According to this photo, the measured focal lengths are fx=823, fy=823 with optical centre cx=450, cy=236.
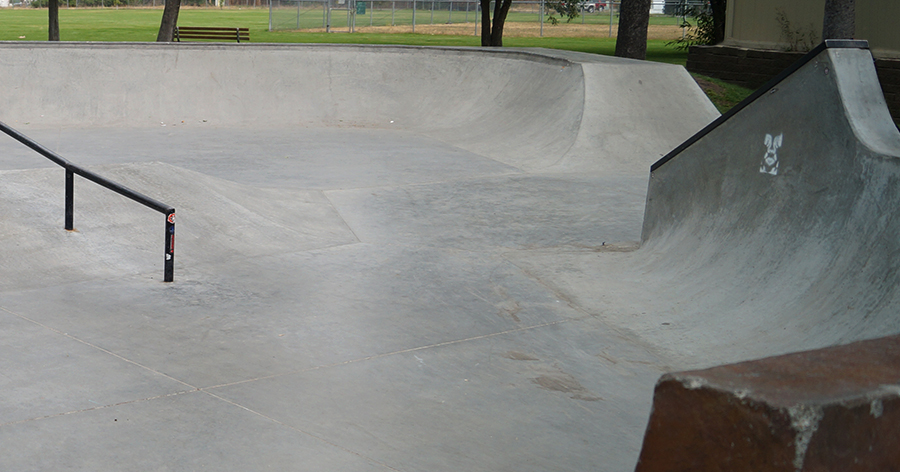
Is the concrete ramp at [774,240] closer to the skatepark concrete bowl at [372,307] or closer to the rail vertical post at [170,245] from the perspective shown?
the skatepark concrete bowl at [372,307]

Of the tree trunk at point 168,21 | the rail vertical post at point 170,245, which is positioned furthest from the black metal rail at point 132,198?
the tree trunk at point 168,21

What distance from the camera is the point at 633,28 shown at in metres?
17.5

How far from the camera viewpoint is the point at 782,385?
5.98 feet

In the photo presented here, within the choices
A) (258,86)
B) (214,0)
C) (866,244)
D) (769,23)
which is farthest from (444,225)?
(214,0)

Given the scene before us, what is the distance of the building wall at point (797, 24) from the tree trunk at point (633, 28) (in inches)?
107

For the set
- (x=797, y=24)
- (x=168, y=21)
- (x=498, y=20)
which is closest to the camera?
(x=797, y=24)

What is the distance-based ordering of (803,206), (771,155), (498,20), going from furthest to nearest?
(498,20) < (771,155) < (803,206)

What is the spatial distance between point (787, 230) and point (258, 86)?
1266 cm

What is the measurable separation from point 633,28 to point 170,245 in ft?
45.8

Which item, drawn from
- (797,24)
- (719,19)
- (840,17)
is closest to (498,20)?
(719,19)

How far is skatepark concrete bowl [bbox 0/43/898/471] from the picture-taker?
3.63 meters

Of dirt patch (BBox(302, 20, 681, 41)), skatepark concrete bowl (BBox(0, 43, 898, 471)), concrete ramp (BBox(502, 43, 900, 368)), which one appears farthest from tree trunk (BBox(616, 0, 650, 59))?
dirt patch (BBox(302, 20, 681, 41))

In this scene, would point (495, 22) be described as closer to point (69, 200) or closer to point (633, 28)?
point (633, 28)

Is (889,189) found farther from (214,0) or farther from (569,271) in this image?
(214,0)
